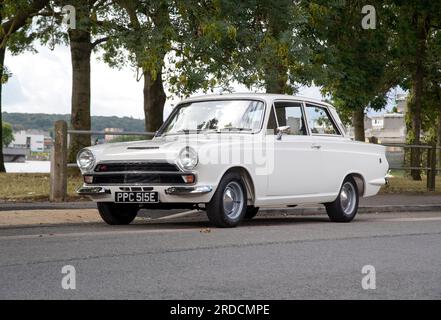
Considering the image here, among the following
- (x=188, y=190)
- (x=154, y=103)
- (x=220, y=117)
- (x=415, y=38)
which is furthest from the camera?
(x=415, y=38)

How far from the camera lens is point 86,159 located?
1195cm

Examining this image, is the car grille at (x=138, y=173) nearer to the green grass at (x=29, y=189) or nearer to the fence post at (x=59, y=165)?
the fence post at (x=59, y=165)

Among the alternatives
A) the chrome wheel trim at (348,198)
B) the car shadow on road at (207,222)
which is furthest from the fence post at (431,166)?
the chrome wheel trim at (348,198)

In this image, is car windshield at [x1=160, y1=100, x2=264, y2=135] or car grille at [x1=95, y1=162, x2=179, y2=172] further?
car windshield at [x1=160, y1=100, x2=264, y2=135]

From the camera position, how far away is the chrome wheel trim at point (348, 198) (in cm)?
1386

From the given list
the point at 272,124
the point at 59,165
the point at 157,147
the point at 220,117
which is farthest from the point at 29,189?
the point at 157,147

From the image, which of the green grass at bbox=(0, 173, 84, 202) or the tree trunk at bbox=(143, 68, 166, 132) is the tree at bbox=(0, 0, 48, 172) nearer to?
the green grass at bbox=(0, 173, 84, 202)

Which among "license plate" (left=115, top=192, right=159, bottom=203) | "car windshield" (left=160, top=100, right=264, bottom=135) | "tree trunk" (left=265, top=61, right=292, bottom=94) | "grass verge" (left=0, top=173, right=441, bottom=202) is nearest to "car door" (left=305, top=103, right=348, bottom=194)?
"car windshield" (left=160, top=100, right=264, bottom=135)

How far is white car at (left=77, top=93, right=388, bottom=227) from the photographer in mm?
11344

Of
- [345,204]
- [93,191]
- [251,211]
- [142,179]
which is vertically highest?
[142,179]

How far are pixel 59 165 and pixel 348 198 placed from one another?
498 centimetres

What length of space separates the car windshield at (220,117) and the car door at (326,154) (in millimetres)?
1204

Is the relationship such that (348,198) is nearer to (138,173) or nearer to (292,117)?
(292,117)
